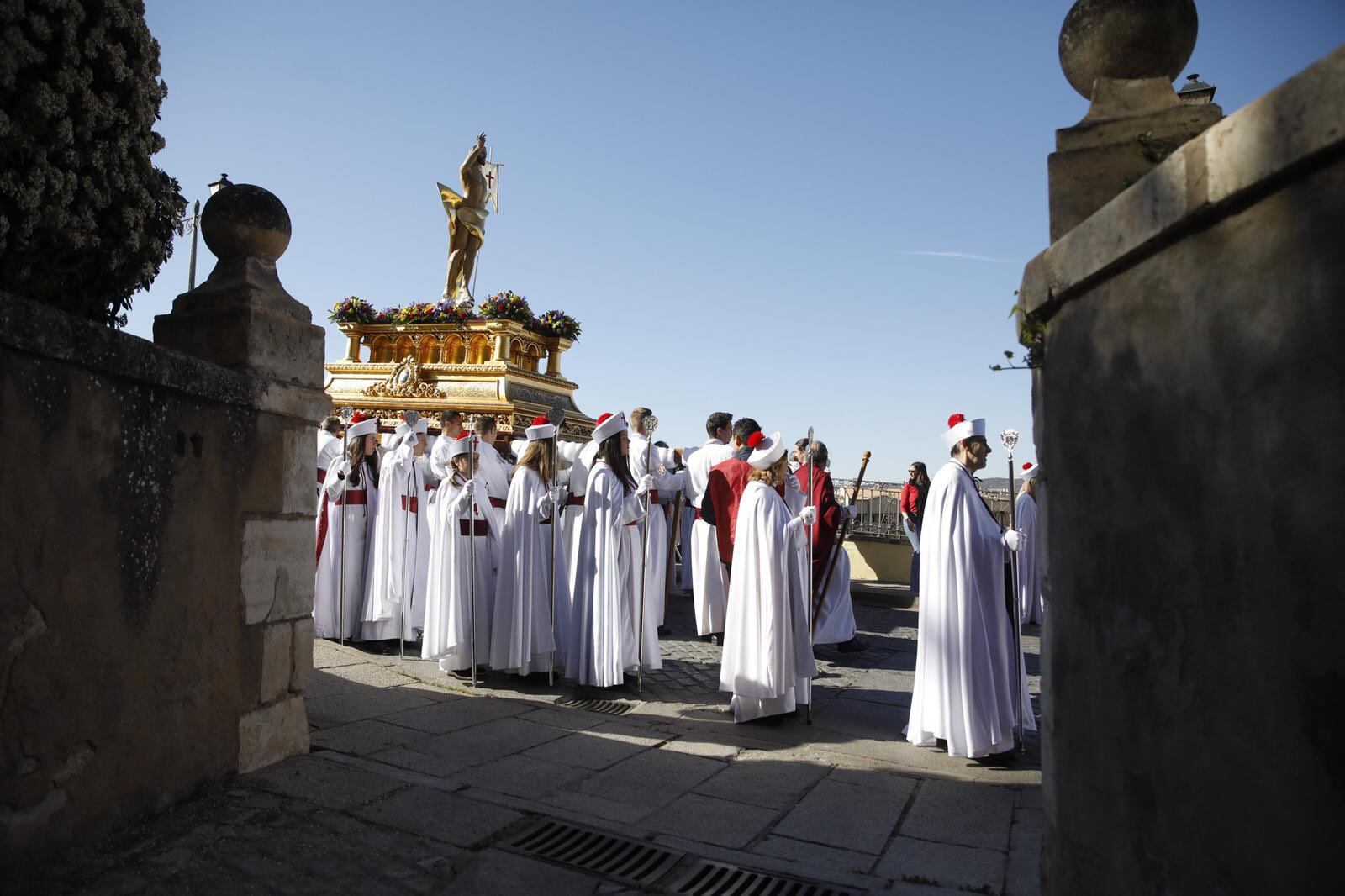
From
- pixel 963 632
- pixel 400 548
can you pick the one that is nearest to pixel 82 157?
pixel 963 632

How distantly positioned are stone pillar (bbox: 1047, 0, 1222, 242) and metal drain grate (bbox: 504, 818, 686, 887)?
2.98m

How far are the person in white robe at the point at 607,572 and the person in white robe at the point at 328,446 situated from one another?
4406 mm

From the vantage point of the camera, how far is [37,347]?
128 inches

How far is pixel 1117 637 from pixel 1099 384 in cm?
76

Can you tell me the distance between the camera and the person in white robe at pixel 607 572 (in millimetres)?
7273

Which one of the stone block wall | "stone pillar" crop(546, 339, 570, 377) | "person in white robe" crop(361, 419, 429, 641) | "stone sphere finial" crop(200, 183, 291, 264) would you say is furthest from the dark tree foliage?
"stone pillar" crop(546, 339, 570, 377)

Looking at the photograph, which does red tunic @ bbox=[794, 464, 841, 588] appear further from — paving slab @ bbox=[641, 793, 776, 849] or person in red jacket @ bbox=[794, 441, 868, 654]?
paving slab @ bbox=[641, 793, 776, 849]

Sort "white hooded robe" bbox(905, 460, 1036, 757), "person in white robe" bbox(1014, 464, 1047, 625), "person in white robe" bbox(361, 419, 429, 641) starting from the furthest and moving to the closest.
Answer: "person in white robe" bbox(1014, 464, 1047, 625)
"person in white robe" bbox(361, 419, 429, 641)
"white hooded robe" bbox(905, 460, 1036, 757)

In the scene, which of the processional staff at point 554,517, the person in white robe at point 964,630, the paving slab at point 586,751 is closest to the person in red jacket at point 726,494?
the processional staff at point 554,517

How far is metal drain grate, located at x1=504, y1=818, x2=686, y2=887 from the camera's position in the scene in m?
3.73

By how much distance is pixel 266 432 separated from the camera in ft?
15.4

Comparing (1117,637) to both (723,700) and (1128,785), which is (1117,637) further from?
(723,700)

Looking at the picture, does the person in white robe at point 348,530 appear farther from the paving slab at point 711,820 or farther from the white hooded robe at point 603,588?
the paving slab at point 711,820

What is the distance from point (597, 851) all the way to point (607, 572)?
11.7 ft
